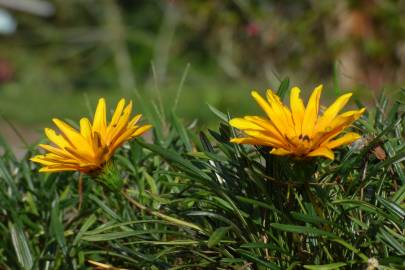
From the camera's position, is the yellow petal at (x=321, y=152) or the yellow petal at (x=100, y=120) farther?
the yellow petal at (x=100, y=120)

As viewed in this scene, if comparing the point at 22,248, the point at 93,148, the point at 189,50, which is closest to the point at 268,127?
the point at 93,148

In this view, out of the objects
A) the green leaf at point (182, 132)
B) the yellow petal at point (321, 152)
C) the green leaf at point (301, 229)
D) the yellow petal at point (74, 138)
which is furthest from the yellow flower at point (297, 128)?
the green leaf at point (182, 132)

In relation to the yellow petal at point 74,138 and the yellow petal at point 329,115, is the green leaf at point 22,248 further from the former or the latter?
the yellow petal at point 329,115

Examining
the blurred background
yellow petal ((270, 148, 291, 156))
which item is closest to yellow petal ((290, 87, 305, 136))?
yellow petal ((270, 148, 291, 156))

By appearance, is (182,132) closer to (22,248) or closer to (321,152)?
(22,248)

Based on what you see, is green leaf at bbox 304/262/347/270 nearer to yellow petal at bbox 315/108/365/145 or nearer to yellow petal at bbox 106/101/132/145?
yellow petal at bbox 315/108/365/145

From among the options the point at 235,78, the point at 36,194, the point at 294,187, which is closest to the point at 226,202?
the point at 294,187
